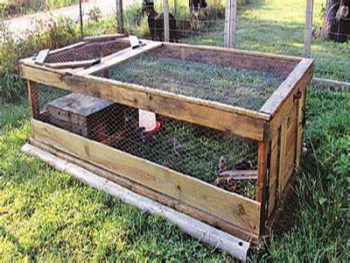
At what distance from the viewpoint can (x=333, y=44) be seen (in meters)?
5.64

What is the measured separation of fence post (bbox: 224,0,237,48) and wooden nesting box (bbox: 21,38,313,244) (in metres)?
1.40

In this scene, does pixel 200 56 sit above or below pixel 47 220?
above

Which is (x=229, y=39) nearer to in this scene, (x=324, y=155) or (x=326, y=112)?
(x=326, y=112)

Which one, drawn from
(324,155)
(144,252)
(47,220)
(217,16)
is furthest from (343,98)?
(217,16)

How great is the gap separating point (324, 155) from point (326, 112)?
816mm

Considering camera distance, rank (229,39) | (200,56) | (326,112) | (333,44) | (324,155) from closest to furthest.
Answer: (324,155) → (200,56) → (326,112) → (229,39) → (333,44)

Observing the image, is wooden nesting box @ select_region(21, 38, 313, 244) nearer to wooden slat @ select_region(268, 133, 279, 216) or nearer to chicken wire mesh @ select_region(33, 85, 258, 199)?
wooden slat @ select_region(268, 133, 279, 216)

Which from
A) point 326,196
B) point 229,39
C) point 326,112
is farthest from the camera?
point 229,39

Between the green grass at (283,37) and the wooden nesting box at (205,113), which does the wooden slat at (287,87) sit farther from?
the green grass at (283,37)

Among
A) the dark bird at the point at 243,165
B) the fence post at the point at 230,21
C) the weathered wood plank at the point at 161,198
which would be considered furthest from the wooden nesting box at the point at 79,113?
the fence post at the point at 230,21

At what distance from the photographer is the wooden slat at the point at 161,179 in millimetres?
2087

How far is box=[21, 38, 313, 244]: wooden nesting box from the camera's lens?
201 cm

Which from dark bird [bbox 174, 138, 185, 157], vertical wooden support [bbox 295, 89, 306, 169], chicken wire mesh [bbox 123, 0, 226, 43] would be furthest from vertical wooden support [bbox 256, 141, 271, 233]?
chicken wire mesh [bbox 123, 0, 226, 43]

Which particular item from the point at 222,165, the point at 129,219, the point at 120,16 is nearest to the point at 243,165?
the point at 222,165
